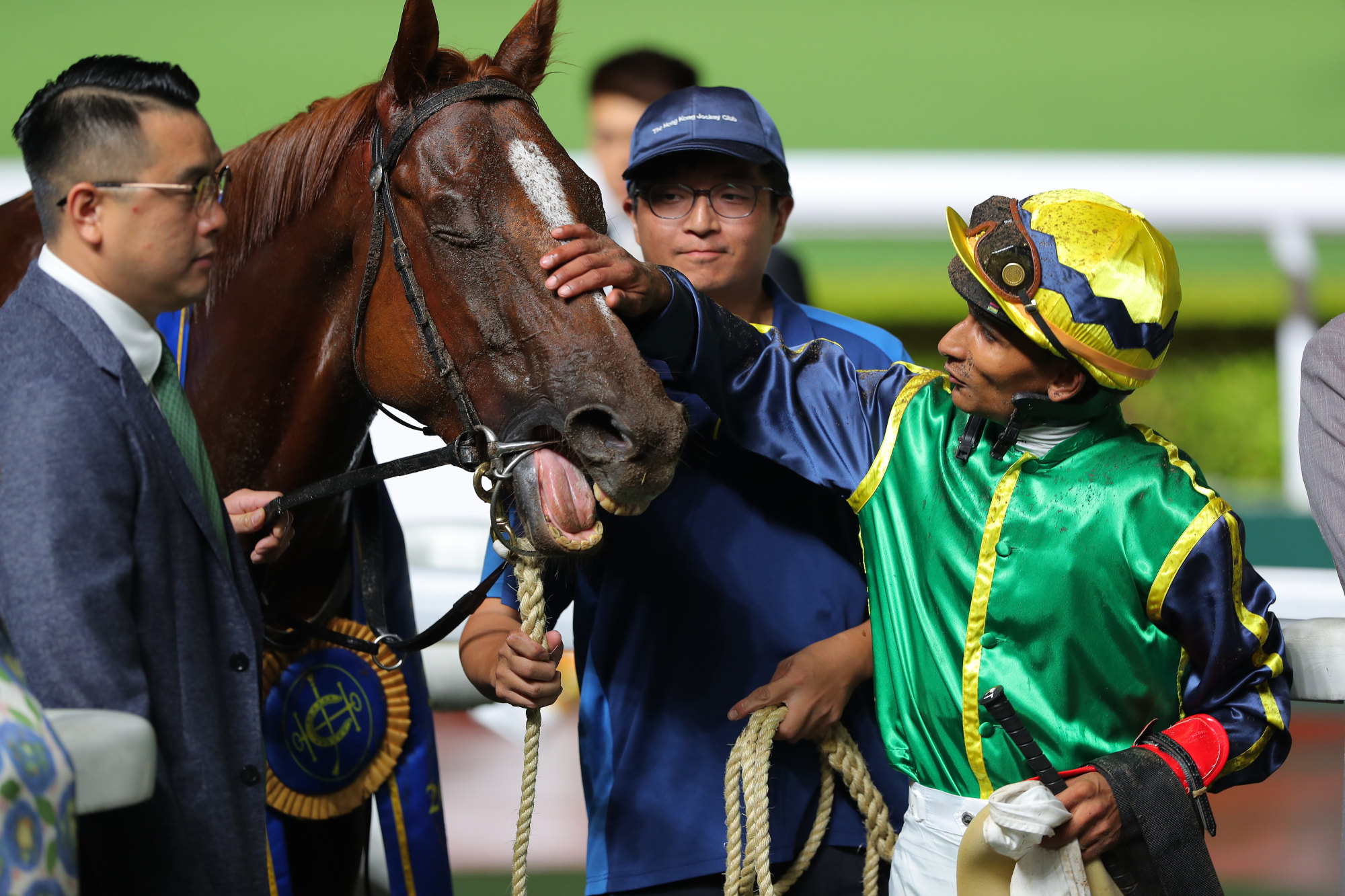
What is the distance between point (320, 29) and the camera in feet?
46.0

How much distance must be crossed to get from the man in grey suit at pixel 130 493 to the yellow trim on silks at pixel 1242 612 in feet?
4.17

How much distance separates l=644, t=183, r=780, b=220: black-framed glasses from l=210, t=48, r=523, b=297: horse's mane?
1.09 ft

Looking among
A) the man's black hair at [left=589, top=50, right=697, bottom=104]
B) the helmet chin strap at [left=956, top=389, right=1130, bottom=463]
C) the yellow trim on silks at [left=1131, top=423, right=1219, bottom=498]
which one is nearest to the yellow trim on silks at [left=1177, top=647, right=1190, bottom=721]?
the yellow trim on silks at [left=1131, top=423, right=1219, bottom=498]

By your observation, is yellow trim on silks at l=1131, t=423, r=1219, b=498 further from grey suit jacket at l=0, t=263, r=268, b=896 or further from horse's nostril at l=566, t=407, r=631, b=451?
grey suit jacket at l=0, t=263, r=268, b=896

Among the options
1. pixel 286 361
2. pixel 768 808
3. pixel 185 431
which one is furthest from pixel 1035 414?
pixel 286 361

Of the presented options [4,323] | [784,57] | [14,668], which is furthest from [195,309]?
[784,57]

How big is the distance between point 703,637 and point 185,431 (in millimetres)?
823

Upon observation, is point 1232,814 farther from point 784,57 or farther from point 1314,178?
point 784,57

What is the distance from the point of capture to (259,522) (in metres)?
2.07

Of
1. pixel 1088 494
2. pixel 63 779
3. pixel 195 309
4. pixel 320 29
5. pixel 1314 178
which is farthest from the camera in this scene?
pixel 320 29

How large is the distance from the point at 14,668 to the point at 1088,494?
4.16 feet

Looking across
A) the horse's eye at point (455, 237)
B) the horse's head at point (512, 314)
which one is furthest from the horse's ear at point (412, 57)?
the horse's eye at point (455, 237)

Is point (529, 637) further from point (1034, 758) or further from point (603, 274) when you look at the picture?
point (1034, 758)

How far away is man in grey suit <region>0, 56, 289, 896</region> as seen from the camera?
1.40m
